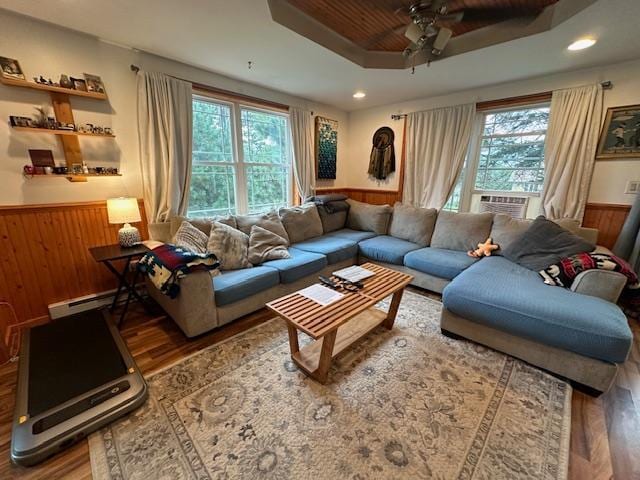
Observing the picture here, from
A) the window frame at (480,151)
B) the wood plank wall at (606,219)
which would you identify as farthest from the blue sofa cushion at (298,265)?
the wood plank wall at (606,219)

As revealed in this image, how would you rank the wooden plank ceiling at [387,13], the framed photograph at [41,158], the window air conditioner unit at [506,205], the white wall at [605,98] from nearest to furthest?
the wooden plank ceiling at [387,13], the framed photograph at [41,158], the white wall at [605,98], the window air conditioner unit at [506,205]

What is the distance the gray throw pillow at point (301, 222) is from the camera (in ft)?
10.9

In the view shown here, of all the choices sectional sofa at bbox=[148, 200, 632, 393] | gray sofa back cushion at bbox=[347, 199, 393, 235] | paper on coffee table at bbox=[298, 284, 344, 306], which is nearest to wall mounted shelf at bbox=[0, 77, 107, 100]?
sectional sofa at bbox=[148, 200, 632, 393]

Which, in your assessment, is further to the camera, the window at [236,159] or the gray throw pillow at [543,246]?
the window at [236,159]

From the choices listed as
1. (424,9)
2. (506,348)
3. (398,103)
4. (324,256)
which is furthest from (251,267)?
(398,103)

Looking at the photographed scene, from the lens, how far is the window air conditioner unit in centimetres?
327

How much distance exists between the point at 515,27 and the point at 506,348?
8.11ft

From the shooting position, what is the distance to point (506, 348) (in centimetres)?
185

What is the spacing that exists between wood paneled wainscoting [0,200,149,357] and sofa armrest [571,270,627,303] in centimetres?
391

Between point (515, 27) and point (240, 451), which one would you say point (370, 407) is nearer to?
point (240, 451)

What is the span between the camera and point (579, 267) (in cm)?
196

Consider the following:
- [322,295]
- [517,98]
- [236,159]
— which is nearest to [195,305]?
[322,295]

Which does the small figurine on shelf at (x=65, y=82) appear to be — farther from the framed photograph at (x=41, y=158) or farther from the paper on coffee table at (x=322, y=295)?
the paper on coffee table at (x=322, y=295)

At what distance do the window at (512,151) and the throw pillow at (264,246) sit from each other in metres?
2.84
